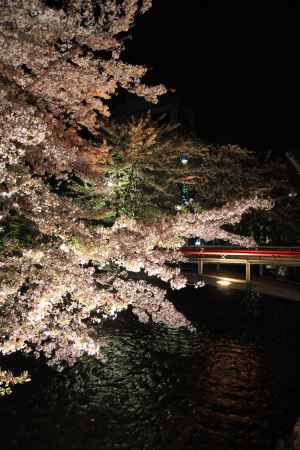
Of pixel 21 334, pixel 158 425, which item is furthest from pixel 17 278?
pixel 158 425

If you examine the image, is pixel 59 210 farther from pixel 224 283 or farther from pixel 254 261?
pixel 224 283

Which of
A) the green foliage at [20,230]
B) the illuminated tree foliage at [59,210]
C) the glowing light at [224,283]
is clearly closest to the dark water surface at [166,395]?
the illuminated tree foliage at [59,210]

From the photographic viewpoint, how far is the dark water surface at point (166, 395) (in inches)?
366

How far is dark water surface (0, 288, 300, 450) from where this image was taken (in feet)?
30.5

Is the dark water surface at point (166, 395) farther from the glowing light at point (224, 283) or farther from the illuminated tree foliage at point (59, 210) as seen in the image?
the glowing light at point (224, 283)

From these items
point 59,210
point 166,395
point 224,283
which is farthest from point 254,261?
point 59,210

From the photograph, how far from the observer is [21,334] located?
6.64 m

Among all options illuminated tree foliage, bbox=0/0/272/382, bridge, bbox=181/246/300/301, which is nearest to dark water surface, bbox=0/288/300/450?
illuminated tree foliage, bbox=0/0/272/382

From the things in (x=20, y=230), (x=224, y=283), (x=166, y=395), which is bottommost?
(x=166, y=395)

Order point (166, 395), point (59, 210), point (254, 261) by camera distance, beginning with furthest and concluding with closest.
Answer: point (254, 261), point (166, 395), point (59, 210)

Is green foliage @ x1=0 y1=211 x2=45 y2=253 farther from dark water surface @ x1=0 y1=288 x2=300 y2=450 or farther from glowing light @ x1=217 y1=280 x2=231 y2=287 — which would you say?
glowing light @ x1=217 y1=280 x2=231 y2=287

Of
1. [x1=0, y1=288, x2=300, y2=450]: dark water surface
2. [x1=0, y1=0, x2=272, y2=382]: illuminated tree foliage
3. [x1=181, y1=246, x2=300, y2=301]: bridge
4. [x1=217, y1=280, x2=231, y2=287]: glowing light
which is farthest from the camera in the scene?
[x1=217, y1=280, x2=231, y2=287]: glowing light

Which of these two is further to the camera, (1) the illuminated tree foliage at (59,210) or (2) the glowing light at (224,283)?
(2) the glowing light at (224,283)

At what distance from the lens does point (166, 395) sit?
37.3ft
